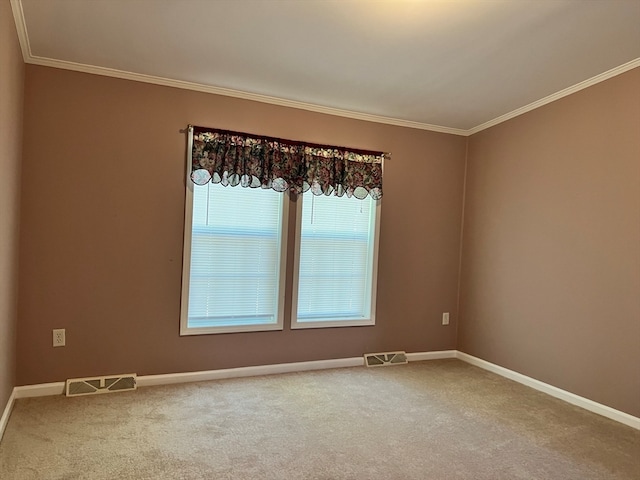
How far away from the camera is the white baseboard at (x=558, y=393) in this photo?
Answer: 280 centimetres

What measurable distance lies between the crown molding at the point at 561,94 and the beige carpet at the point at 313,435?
2345 mm

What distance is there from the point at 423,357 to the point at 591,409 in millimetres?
1503

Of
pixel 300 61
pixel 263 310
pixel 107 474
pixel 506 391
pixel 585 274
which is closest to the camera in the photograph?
pixel 107 474

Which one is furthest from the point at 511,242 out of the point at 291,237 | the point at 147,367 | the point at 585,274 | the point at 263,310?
the point at 147,367

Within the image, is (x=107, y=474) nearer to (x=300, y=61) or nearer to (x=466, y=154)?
(x=300, y=61)

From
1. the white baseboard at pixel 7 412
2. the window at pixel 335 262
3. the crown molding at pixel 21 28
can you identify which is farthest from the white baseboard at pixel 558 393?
the crown molding at pixel 21 28

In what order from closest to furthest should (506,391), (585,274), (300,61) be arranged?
(300,61), (585,274), (506,391)

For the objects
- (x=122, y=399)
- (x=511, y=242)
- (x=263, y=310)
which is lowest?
(x=122, y=399)

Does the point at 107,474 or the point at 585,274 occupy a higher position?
the point at 585,274

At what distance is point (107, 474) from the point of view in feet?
6.68

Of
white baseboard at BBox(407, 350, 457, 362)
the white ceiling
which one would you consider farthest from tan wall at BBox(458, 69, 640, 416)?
the white ceiling

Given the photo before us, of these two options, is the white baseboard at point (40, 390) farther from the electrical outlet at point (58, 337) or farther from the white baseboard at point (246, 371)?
the white baseboard at point (246, 371)

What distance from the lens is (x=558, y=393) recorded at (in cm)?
325

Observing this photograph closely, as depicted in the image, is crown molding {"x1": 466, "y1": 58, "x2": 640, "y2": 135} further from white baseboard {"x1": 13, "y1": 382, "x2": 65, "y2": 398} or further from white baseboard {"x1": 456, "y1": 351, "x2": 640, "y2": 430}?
white baseboard {"x1": 13, "y1": 382, "x2": 65, "y2": 398}
